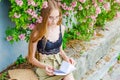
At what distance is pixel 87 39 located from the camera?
19.8 feet

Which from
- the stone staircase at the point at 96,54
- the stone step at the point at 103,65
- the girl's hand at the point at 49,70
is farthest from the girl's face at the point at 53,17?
the stone step at the point at 103,65

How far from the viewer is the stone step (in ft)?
17.9

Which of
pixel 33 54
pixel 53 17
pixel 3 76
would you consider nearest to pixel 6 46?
pixel 3 76

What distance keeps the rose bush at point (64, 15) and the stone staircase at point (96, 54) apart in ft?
0.77

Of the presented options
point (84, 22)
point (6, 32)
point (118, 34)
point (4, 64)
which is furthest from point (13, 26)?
point (118, 34)

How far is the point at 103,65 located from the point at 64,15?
1.21 m

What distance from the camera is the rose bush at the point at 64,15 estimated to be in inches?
167

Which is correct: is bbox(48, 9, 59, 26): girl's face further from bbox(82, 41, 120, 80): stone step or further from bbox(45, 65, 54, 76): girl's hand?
bbox(82, 41, 120, 80): stone step

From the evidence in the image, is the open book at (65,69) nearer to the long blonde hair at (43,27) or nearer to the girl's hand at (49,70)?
the girl's hand at (49,70)

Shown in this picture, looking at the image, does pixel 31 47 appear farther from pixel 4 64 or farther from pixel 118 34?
pixel 118 34

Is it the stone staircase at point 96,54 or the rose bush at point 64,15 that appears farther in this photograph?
the stone staircase at point 96,54

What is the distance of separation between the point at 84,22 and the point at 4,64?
5.15 ft

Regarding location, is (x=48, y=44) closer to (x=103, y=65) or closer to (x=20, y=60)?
(x=20, y=60)

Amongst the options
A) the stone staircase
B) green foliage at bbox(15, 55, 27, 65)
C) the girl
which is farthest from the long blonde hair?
the stone staircase
